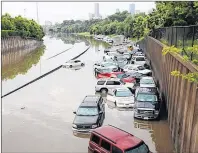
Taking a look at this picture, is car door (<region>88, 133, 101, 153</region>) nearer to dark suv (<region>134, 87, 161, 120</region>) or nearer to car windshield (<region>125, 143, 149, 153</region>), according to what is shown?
car windshield (<region>125, 143, 149, 153</region>)

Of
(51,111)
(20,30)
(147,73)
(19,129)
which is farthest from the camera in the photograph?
(20,30)

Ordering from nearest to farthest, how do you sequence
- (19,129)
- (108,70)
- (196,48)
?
(196,48)
(19,129)
(108,70)

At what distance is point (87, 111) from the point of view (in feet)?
58.2

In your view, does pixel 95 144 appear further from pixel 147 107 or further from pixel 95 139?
pixel 147 107

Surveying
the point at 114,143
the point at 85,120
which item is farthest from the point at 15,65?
the point at 114,143

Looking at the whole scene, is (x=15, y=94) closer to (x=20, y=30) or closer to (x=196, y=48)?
(x=196, y=48)

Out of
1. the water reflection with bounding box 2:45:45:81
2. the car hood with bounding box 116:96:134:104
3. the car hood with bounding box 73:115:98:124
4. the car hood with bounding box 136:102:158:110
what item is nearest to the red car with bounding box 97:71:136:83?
the car hood with bounding box 116:96:134:104

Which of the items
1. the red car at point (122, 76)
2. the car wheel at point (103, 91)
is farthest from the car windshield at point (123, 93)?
the red car at point (122, 76)

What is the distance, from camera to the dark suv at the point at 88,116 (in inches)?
653

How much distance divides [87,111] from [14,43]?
70.3 metres

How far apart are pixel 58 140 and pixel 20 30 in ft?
266

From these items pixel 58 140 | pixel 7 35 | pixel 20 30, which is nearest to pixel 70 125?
pixel 58 140

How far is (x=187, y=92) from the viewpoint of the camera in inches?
465

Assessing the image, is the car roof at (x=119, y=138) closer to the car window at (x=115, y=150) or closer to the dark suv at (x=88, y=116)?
Answer: the car window at (x=115, y=150)
